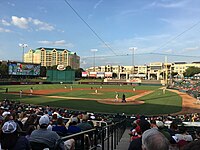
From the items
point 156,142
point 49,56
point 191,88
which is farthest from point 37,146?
point 49,56

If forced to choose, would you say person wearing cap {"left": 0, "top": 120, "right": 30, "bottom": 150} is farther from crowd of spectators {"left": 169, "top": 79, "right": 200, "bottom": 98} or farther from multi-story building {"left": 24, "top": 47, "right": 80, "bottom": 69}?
multi-story building {"left": 24, "top": 47, "right": 80, "bottom": 69}

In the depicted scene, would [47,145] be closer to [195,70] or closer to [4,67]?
[4,67]

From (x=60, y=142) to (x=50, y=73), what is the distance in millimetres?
91931

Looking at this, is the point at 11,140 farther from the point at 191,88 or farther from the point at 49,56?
the point at 49,56

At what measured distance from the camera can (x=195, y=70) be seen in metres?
145

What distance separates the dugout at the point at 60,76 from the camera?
3676 inches

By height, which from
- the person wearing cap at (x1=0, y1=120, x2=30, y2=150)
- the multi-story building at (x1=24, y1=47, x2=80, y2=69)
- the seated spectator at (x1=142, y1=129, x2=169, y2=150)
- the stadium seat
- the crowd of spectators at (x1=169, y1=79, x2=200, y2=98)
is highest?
the multi-story building at (x1=24, y1=47, x2=80, y2=69)

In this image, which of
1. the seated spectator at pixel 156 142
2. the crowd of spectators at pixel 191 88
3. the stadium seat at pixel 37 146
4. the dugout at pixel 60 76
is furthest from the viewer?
the dugout at pixel 60 76

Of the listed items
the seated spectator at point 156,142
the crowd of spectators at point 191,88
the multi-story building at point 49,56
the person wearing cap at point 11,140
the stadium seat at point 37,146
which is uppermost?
the multi-story building at point 49,56

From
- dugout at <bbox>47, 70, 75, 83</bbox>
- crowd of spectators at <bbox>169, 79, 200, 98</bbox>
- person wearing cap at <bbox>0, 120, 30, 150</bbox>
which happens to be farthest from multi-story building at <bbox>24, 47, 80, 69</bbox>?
person wearing cap at <bbox>0, 120, 30, 150</bbox>

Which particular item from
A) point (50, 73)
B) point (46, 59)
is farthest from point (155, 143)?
point (46, 59)

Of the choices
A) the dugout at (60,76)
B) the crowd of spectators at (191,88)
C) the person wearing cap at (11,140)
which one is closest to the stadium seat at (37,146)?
the person wearing cap at (11,140)

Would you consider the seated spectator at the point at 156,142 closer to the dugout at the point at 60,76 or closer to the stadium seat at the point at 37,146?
the stadium seat at the point at 37,146

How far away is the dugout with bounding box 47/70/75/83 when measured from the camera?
306ft
